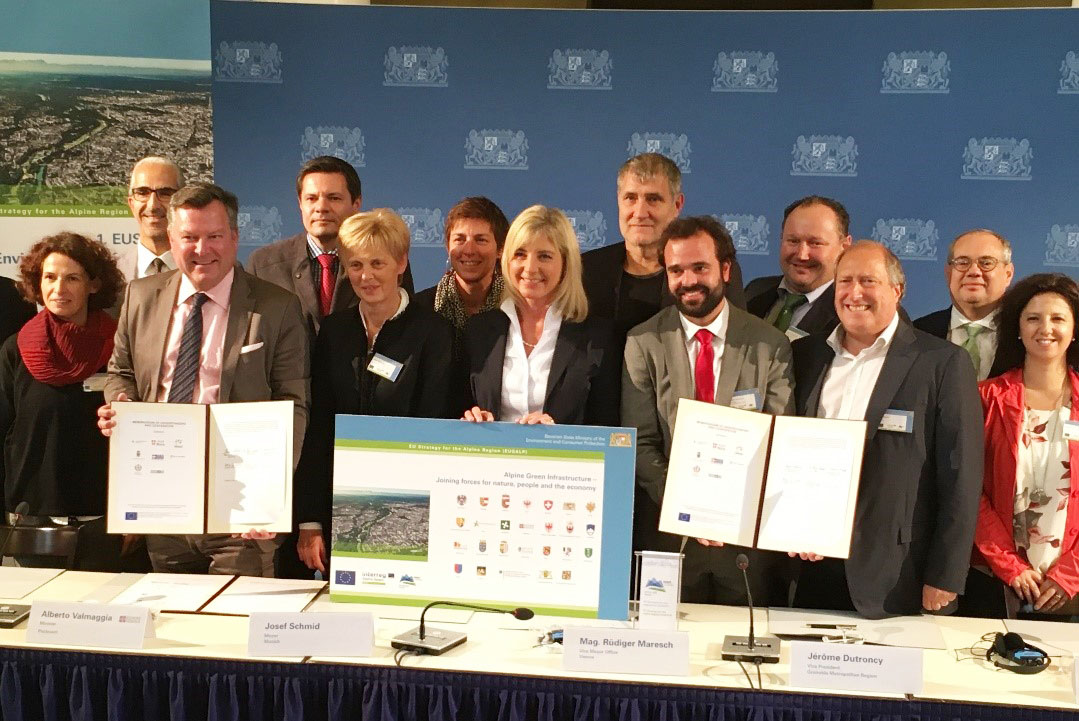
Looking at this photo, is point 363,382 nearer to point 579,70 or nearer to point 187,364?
point 187,364

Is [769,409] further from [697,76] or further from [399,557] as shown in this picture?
[697,76]

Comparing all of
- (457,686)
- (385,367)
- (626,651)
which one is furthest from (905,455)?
(385,367)

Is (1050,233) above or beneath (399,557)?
above

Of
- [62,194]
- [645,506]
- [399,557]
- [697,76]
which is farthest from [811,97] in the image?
[62,194]

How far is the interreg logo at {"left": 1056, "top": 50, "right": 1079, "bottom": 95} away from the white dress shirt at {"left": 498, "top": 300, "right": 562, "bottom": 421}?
2691 mm

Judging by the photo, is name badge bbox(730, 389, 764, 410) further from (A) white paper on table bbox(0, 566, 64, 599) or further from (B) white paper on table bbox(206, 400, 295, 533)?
(A) white paper on table bbox(0, 566, 64, 599)

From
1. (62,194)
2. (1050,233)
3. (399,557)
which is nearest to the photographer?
(399,557)

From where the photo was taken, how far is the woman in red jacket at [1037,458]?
3.27 metres

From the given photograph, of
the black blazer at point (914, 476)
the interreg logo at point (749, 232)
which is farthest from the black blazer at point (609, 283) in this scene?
the black blazer at point (914, 476)

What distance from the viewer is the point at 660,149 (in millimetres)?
4621

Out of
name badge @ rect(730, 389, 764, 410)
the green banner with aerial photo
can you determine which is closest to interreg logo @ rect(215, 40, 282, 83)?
the green banner with aerial photo

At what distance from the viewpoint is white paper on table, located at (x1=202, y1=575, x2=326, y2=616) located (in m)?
2.95

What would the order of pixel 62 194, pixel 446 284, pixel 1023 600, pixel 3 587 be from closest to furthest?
pixel 3 587 → pixel 1023 600 → pixel 446 284 → pixel 62 194

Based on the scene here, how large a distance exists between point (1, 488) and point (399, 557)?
2.20 metres
